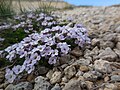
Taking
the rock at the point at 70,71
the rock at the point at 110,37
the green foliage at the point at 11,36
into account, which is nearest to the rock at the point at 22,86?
the rock at the point at 70,71

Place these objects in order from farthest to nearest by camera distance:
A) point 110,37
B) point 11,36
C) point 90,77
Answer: point 11,36 < point 110,37 < point 90,77

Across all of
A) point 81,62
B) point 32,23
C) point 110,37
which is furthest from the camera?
point 32,23

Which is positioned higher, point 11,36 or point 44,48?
point 44,48

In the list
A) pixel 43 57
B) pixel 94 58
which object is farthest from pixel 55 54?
pixel 94 58

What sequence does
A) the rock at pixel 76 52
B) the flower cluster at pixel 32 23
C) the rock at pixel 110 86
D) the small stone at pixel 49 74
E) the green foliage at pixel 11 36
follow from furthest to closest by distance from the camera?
the flower cluster at pixel 32 23 → the green foliage at pixel 11 36 → the rock at pixel 76 52 → the small stone at pixel 49 74 → the rock at pixel 110 86

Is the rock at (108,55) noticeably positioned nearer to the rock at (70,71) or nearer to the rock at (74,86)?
the rock at (70,71)

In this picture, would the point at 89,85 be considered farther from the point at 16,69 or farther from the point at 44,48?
the point at 16,69

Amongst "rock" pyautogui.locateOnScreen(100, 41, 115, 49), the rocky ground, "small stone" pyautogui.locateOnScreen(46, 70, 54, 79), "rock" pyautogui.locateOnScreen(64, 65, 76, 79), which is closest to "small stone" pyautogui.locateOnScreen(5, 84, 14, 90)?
the rocky ground

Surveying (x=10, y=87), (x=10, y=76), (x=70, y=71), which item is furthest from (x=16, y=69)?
(x=70, y=71)
